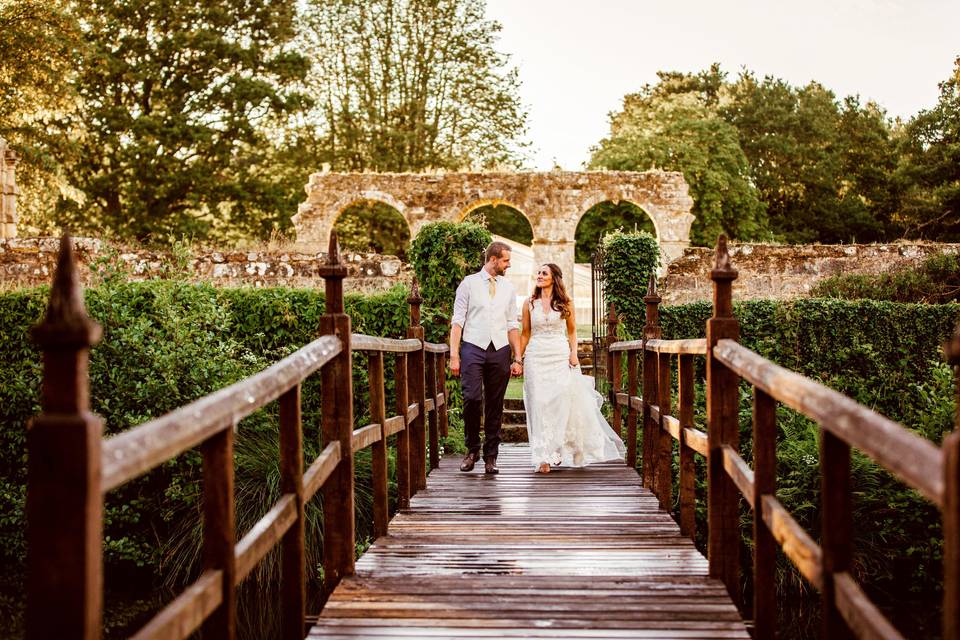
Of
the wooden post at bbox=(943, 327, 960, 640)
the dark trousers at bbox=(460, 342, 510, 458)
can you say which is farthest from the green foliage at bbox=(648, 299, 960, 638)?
the wooden post at bbox=(943, 327, 960, 640)

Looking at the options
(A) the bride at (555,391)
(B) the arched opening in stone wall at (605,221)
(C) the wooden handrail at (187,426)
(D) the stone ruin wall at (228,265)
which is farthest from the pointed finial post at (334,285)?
(B) the arched opening in stone wall at (605,221)

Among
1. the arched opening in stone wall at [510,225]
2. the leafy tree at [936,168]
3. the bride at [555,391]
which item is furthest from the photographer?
the arched opening in stone wall at [510,225]

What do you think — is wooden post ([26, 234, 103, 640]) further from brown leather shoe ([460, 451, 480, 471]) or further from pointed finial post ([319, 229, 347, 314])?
brown leather shoe ([460, 451, 480, 471])

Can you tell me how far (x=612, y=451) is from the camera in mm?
7379

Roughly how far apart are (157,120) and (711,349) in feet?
77.8

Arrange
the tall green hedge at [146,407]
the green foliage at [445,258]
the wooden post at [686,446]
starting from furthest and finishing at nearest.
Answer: the green foliage at [445,258] → the tall green hedge at [146,407] → the wooden post at [686,446]

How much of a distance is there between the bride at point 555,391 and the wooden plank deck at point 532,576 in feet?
3.68

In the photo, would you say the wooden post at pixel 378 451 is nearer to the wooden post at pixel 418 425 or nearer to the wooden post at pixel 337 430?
the wooden post at pixel 337 430

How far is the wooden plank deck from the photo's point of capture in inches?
128

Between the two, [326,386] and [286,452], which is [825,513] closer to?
[286,452]

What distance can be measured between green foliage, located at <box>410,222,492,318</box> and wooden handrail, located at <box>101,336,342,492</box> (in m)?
6.92

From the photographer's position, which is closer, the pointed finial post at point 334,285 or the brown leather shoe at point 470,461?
the pointed finial post at point 334,285

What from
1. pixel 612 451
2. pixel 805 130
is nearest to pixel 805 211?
pixel 805 130

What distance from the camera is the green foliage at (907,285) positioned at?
16.2m
